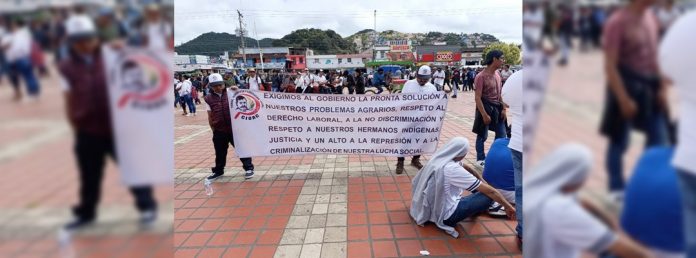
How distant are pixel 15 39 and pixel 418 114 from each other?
4223mm

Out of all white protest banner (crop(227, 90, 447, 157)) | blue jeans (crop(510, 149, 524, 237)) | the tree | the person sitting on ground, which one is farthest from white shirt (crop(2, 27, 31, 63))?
white protest banner (crop(227, 90, 447, 157))

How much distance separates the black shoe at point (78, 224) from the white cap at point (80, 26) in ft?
0.83

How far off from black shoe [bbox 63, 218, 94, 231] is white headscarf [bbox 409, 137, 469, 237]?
8.55ft

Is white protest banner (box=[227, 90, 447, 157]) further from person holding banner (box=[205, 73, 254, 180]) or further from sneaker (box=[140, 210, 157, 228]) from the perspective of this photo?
sneaker (box=[140, 210, 157, 228])

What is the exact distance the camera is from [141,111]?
51 cm

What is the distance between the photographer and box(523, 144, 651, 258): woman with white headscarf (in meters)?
0.57

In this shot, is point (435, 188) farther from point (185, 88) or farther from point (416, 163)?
point (185, 88)

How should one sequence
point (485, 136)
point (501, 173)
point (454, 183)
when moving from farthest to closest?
point (485, 136), point (501, 173), point (454, 183)

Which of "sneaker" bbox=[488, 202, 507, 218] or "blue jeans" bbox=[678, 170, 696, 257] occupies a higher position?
"blue jeans" bbox=[678, 170, 696, 257]

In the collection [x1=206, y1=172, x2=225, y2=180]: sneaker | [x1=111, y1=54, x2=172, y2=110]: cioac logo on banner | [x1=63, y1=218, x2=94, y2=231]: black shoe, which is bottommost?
[x1=206, y1=172, x2=225, y2=180]: sneaker

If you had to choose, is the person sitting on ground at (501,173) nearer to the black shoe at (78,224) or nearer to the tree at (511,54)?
the tree at (511,54)

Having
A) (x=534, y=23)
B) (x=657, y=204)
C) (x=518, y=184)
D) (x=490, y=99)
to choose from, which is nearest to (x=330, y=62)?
(x=490, y=99)

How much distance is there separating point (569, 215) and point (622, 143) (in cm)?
14

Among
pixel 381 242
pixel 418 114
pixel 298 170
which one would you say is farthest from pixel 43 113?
pixel 298 170
